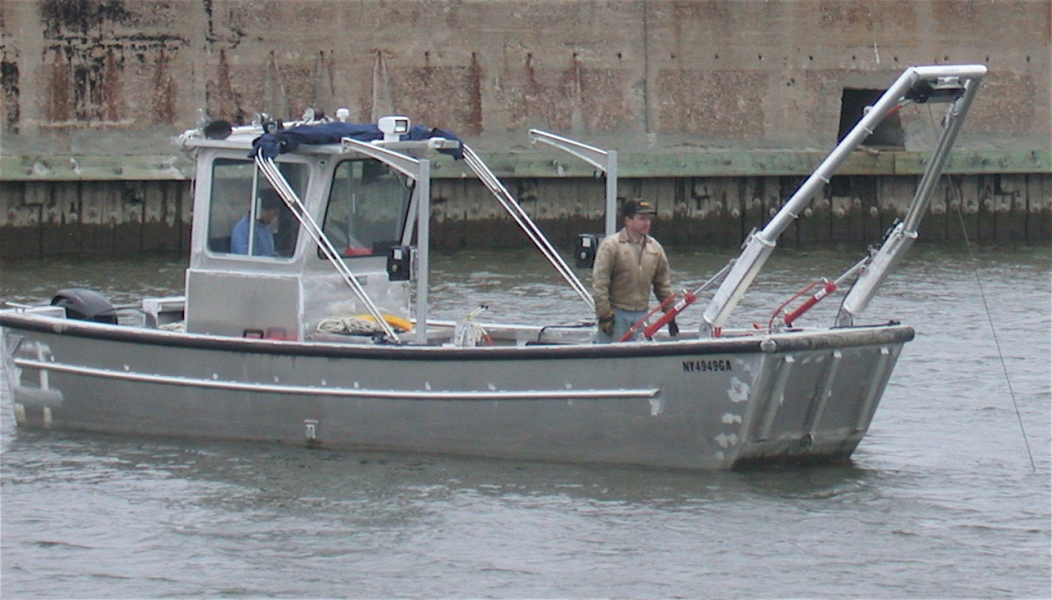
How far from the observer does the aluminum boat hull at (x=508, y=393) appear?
10680 mm

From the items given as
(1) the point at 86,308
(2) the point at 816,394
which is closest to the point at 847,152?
(2) the point at 816,394

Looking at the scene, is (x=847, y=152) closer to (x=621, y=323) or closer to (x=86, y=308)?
(x=621, y=323)

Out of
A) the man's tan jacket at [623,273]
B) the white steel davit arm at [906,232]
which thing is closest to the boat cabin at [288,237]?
the man's tan jacket at [623,273]

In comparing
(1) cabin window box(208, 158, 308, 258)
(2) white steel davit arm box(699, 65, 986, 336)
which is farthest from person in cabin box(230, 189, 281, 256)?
(2) white steel davit arm box(699, 65, 986, 336)

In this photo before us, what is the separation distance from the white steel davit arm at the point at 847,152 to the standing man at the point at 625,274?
479 millimetres

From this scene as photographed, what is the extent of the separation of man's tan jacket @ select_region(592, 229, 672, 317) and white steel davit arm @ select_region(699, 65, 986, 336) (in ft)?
1.78

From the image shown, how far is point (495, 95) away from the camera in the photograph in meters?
25.2

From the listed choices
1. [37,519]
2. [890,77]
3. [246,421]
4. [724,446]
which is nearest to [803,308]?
[724,446]

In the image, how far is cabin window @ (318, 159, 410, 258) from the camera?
12.1 metres

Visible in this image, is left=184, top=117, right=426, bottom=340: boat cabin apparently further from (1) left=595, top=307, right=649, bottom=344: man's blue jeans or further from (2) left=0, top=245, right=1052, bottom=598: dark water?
(1) left=595, top=307, right=649, bottom=344: man's blue jeans

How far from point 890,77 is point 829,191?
1891mm

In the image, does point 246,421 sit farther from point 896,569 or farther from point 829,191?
point 829,191

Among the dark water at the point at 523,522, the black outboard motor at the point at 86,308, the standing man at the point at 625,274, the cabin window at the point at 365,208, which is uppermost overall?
the cabin window at the point at 365,208

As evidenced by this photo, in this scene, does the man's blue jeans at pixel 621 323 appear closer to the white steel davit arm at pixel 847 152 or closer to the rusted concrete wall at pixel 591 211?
the white steel davit arm at pixel 847 152
